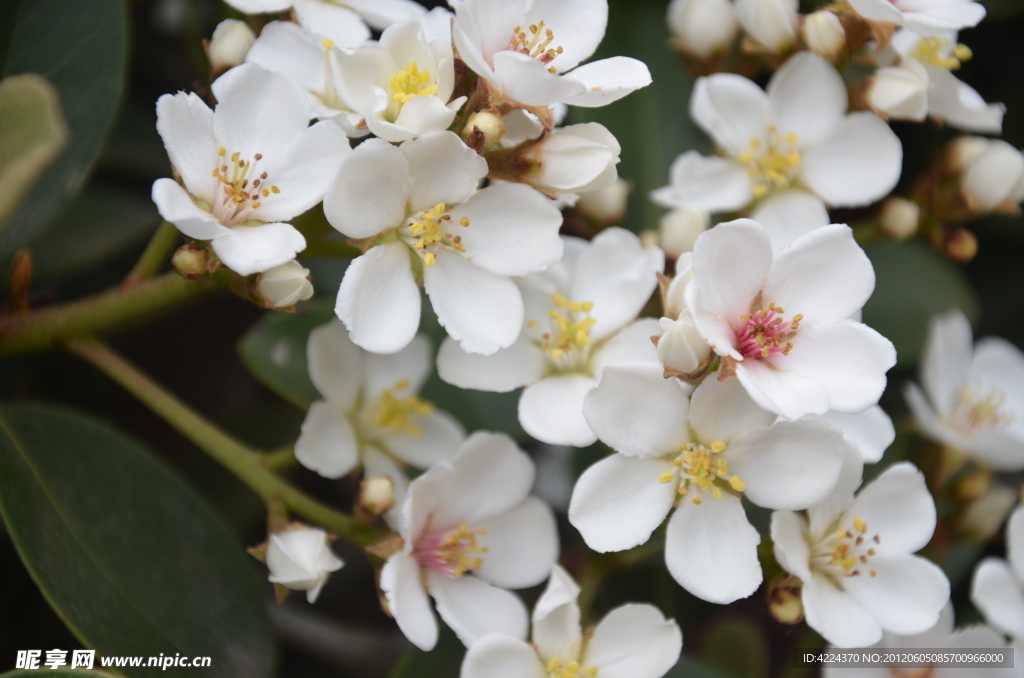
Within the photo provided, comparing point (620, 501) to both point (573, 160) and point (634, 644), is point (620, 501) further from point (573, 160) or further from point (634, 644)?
point (573, 160)

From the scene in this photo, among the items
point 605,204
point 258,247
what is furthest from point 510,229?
point 605,204

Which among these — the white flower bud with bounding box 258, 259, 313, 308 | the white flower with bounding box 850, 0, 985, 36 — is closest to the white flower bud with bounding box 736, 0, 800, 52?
the white flower with bounding box 850, 0, 985, 36

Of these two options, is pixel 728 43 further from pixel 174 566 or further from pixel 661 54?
pixel 174 566

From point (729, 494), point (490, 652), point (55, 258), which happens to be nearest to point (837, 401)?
point (729, 494)

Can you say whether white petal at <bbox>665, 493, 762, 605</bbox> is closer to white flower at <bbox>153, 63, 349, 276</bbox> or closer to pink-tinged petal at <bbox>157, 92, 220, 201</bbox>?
white flower at <bbox>153, 63, 349, 276</bbox>

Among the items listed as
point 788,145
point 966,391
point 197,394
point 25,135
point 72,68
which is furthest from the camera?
point 197,394
